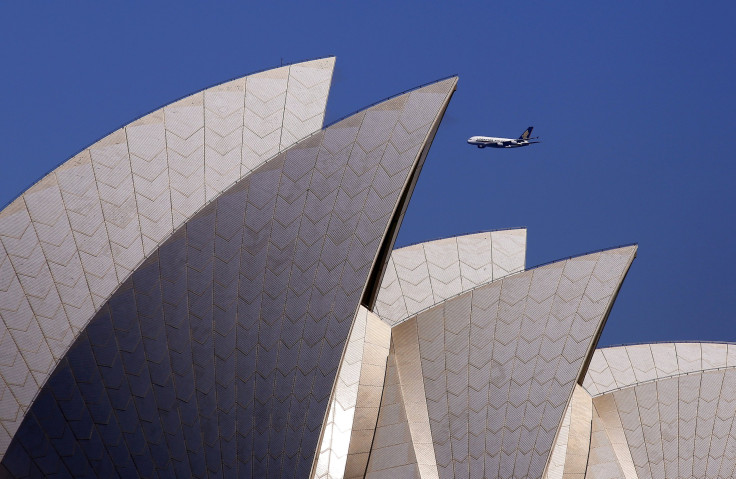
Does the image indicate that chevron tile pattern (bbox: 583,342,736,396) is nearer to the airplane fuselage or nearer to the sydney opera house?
the sydney opera house

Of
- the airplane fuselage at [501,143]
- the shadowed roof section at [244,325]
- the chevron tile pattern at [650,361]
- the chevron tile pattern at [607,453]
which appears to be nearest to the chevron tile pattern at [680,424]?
the chevron tile pattern at [607,453]

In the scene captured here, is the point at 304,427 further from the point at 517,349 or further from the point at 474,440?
the point at 517,349

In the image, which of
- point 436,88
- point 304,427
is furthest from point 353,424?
point 436,88

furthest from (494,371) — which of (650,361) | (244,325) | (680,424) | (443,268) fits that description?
(650,361)

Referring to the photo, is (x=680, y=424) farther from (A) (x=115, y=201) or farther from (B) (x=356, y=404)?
(A) (x=115, y=201)

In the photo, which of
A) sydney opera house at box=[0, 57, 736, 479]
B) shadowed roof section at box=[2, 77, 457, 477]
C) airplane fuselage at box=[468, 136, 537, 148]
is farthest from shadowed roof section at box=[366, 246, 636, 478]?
airplane fuselage at box=[468, 136, 537, 148]
